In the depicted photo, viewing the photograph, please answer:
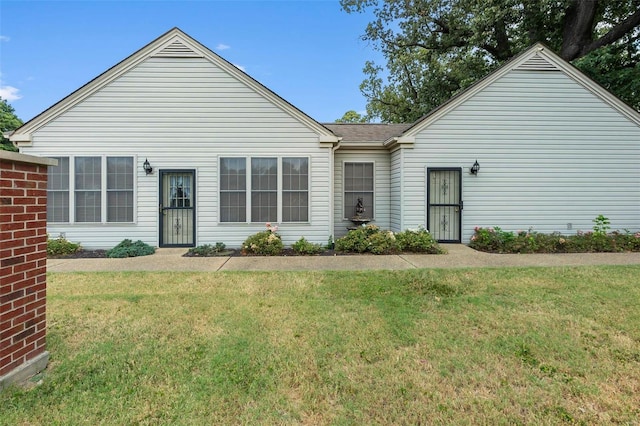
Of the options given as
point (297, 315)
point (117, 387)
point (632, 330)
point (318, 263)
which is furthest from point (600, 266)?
point (117, 387)

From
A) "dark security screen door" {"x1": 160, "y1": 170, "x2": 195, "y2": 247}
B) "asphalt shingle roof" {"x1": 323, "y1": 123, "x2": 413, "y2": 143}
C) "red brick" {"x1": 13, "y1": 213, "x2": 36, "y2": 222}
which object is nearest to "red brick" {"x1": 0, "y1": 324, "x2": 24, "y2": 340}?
"red brick" {"x1": 13, "y1": 213, "x2": 36, "y2": 222}

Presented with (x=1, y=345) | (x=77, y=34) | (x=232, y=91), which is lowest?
(x=1, y=345)

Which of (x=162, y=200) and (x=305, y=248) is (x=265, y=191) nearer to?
(x=305, y=248)

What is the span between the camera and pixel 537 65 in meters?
8.95

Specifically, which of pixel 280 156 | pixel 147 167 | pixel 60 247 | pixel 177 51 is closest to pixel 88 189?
pixel 60 247

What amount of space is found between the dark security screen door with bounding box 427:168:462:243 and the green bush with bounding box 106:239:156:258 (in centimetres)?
772

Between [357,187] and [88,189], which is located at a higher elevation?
[357,187]

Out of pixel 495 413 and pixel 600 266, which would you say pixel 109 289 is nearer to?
pixel 495 413

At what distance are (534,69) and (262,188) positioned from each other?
856cm

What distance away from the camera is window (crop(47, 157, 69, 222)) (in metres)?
8.22

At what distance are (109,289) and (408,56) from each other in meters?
20.7

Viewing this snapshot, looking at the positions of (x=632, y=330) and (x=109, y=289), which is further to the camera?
(x=109, y=289)

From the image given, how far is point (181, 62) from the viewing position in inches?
331

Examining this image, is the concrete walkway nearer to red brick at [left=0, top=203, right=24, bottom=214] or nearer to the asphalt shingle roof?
red brick at [left=0, top=203, right=24, bottom=214]
